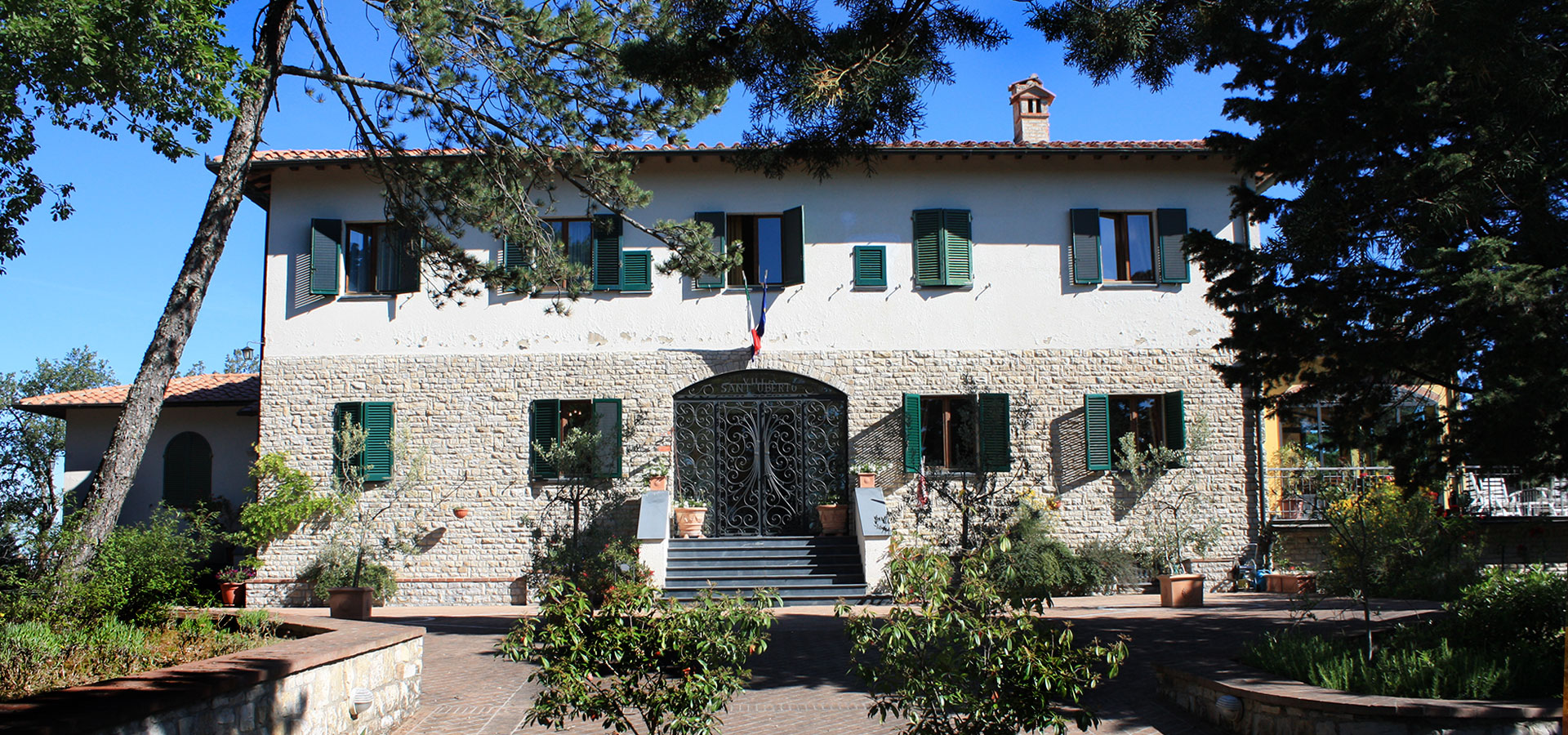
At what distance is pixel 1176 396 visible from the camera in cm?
1404

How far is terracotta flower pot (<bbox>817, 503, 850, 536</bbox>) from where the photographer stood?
1388cm

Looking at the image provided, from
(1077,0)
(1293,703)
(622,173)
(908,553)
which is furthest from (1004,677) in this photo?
(622,173)

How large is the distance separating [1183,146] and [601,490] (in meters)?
9.43

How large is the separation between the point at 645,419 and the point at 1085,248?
665 cm

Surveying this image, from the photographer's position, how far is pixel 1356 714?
17.2 ft

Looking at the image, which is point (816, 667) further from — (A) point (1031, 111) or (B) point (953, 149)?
(A) point (1031, 111)

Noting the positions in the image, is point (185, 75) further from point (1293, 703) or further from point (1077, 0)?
point (1293, 703)

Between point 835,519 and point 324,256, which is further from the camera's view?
point 324,256

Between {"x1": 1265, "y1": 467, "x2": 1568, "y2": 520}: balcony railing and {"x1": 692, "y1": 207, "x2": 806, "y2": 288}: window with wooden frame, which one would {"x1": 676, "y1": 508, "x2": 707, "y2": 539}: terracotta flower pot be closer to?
{"x1": 692, "y1": 207, "x2": 806, "y2": 288}: window with wooden frame

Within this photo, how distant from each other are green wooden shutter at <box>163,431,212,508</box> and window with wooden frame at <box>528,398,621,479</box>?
531 centimetres

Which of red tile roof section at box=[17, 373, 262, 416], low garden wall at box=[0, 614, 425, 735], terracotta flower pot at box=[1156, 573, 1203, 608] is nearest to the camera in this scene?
low garden wall at box=[0, 614, 425, 735]

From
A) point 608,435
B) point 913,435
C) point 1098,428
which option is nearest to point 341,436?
point 608,435

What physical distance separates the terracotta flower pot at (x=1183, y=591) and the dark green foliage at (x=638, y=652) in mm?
8599

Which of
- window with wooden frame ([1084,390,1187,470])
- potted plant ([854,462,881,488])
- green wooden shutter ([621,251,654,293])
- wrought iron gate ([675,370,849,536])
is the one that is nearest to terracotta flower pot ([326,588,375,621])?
wrought iron gate ([675,370,849,536])
